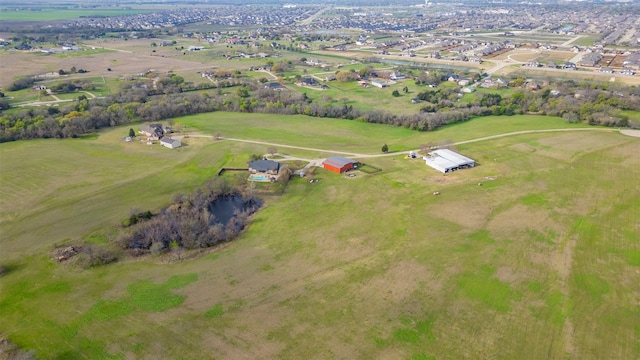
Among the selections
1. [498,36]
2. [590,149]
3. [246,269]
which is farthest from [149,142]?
[498,36]

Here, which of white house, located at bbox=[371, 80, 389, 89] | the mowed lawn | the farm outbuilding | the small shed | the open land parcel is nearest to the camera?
the mowed lawn

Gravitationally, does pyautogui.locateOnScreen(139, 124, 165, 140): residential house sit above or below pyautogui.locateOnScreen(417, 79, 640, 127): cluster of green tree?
below

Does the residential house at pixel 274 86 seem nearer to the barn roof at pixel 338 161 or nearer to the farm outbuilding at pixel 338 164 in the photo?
the barn roof at pixel 338 161

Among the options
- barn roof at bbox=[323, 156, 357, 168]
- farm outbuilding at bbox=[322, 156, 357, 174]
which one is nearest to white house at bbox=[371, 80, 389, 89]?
barn roof at bbox=[323, 156, 357, 168]

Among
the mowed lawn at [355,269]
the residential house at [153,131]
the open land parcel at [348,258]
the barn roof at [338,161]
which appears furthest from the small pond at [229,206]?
the residential house at [153,131]

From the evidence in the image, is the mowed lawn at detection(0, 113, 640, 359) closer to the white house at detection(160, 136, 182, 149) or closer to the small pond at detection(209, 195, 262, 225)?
the small pond at detection(209, 195, 262, 225)

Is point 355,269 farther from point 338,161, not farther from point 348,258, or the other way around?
point 338,161

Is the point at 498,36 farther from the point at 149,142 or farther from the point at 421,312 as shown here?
the point at 421,312
